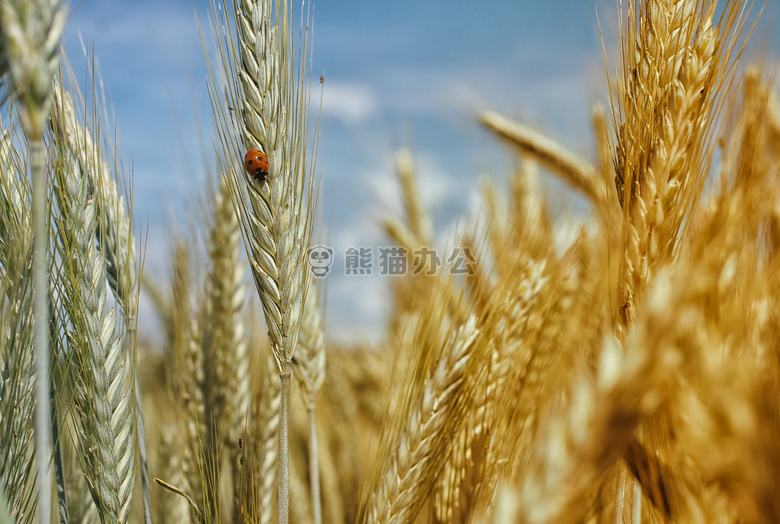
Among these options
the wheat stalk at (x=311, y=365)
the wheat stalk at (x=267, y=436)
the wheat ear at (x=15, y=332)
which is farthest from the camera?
the wheat stalk at (x=267, y=436)

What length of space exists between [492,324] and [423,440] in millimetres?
285

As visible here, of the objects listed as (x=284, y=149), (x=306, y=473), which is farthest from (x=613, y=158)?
(x=306, y=473)

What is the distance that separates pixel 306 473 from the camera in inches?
96.0

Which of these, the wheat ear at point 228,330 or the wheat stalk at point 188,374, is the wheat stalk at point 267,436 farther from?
the wheat stalk at point 188,374

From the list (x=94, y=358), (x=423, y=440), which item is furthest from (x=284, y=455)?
(x=94, y=358)

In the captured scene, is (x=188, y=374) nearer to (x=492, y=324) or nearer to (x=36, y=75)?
(x=492, y=324)

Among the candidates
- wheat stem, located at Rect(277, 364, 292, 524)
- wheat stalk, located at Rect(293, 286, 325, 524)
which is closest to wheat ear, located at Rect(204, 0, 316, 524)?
wheat stem, located at Rect(277, 364, 292, 524)

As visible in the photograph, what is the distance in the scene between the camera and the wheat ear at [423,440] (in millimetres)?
1032

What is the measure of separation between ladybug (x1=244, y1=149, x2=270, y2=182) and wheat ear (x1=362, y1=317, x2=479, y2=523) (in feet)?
1.74

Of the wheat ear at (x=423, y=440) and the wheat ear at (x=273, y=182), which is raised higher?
the wheat ear at (x=273, y=182)

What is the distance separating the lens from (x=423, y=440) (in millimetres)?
1059

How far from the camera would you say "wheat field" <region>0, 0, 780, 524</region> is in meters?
0.51

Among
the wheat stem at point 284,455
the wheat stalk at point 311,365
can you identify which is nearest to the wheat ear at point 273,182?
the wheat stem at point 284,455

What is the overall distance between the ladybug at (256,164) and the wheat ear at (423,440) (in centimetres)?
53
